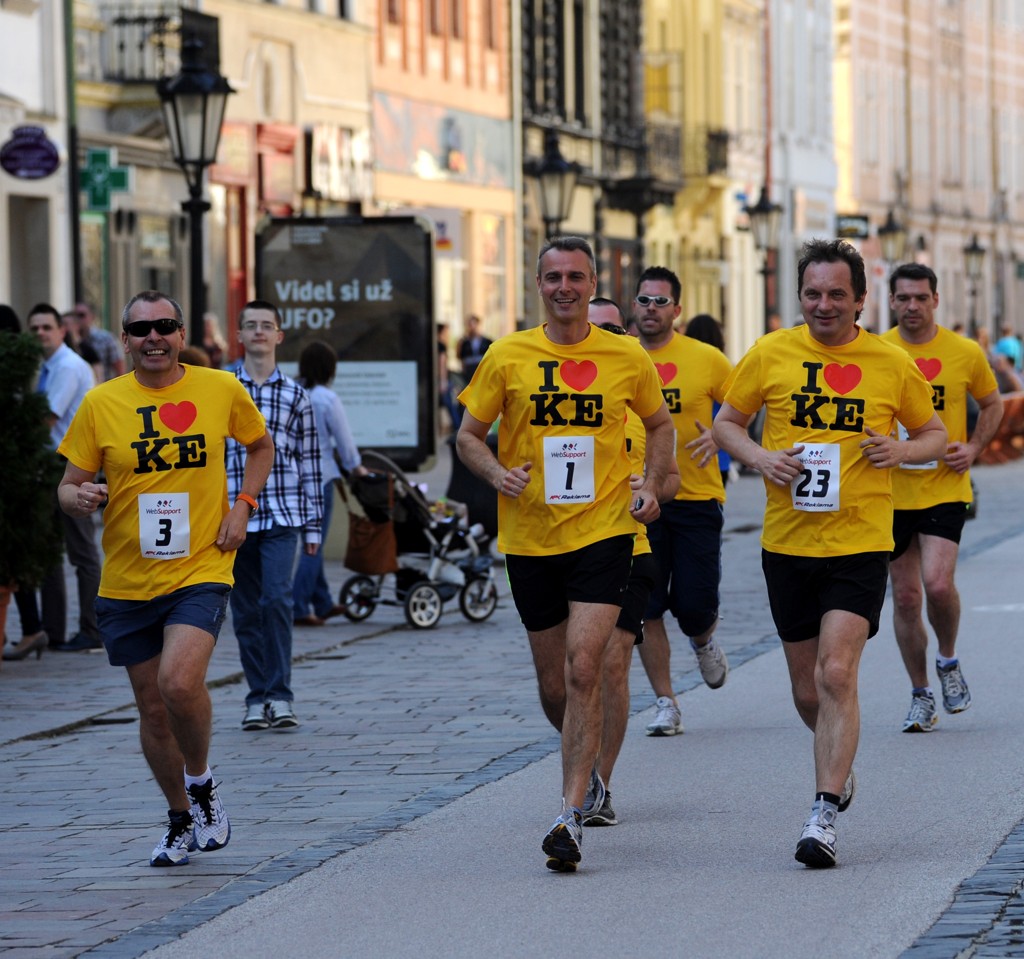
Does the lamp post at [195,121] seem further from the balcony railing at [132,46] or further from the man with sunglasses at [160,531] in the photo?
the man with sunglasses at [160,531]

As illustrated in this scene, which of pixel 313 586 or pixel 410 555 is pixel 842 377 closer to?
pixel 313 586

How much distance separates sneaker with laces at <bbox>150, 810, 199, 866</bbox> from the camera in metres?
8.36

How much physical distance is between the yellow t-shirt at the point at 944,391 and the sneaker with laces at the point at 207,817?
374 centimetres

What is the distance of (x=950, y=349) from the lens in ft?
36.7

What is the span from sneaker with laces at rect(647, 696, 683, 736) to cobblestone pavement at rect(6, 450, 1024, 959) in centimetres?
44

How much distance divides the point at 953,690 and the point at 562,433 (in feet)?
11.8

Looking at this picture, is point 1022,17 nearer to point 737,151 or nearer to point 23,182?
point 737,151

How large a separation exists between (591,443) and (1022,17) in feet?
280

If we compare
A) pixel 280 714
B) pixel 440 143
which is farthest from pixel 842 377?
pixel 440 143

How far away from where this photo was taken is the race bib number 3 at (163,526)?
27.6ft

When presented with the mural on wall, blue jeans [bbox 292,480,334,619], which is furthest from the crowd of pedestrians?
the mural on wall

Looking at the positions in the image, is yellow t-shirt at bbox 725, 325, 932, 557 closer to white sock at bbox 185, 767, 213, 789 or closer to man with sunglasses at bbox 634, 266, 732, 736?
white sock at bbox 185, 767, 213, 789

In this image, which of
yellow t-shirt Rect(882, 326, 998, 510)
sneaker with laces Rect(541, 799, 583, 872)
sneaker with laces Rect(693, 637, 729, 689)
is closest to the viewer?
sneaker with laces Rect(541, 799, 583, 872)

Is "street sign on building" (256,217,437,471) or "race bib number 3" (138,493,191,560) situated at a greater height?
"street sign on building" (256,217,437,471)
